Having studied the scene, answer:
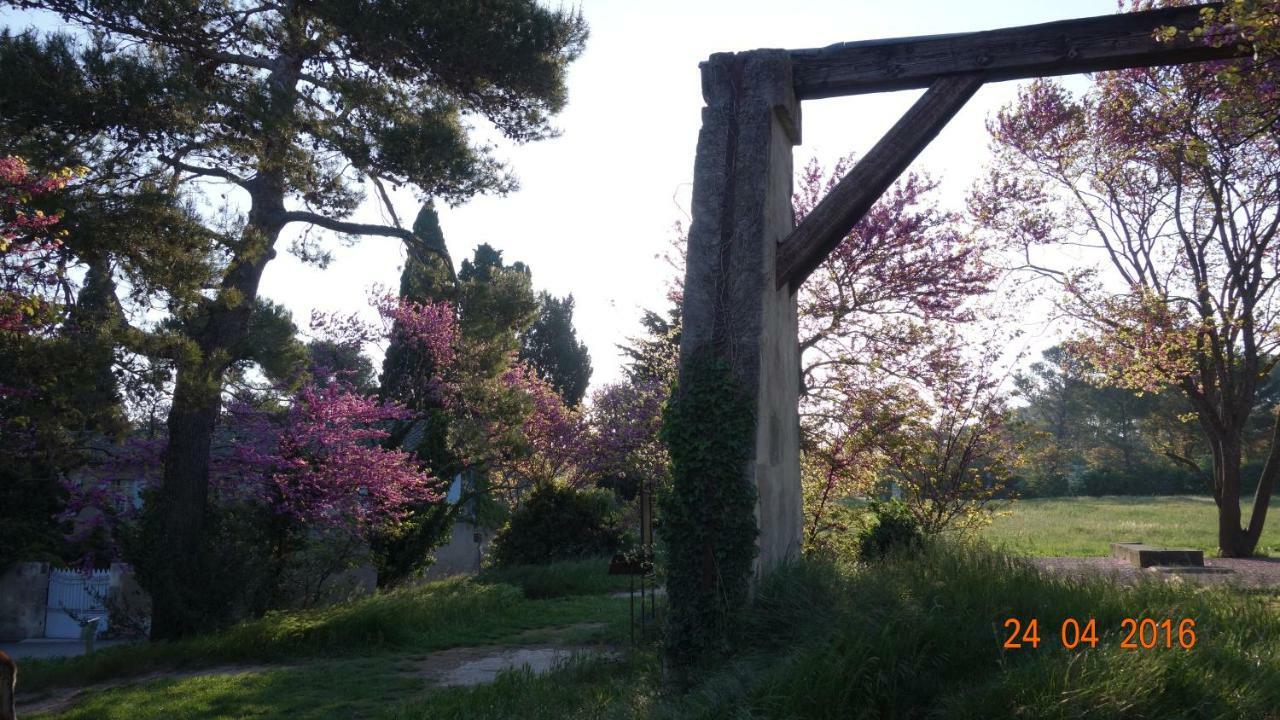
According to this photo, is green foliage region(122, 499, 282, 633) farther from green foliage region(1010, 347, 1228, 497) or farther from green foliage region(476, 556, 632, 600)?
green foliage region(1010, 347, 1228, 497)

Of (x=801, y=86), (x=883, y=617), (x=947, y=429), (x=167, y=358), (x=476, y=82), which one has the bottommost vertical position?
(x=883, y=617)

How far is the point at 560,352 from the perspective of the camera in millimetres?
33781

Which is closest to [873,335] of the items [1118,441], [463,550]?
[463,550]

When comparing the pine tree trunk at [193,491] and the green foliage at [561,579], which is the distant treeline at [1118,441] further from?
the pine tree trunk at [193,491]

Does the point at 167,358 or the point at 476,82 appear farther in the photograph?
the point at 476,82

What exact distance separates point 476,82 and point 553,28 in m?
1.13

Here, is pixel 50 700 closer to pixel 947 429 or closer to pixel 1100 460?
pixel 947 429

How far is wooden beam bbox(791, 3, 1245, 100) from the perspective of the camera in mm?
6672

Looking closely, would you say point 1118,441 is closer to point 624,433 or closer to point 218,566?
point 624,433

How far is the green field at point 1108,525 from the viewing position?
52.9 feet

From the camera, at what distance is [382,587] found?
14.1m

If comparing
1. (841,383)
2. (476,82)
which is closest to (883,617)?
(841,383)

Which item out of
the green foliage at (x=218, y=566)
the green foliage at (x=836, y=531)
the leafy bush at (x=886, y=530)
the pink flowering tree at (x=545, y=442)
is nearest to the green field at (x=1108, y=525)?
the green foliage at (x=836, y=531)

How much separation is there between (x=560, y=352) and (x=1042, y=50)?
27708 mm
